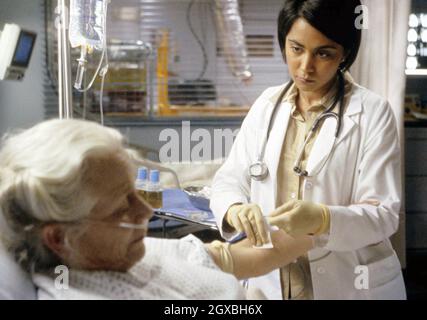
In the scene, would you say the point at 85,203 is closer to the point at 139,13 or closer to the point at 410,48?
the point at 139,13

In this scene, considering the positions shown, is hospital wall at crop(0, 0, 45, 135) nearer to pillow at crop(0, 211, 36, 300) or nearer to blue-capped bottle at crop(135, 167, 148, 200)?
blue-capped bottle at crop(135, 167, 148, 200)

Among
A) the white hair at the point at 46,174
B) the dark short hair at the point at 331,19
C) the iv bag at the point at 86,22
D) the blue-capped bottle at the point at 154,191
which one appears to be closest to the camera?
the white hair at the point at 46,174

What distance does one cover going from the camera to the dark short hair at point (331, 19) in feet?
3.48

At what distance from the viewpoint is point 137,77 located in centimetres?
154

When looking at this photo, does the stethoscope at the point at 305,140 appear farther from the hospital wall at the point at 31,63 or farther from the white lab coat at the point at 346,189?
the hospital wall at the point at 31,63

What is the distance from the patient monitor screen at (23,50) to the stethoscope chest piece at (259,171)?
646mm

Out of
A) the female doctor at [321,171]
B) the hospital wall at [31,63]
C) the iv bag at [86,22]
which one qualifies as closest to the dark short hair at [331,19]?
the female doctor at [321,171]

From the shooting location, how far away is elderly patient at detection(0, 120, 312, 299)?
0.92 metres

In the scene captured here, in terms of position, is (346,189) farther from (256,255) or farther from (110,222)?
(110,222)

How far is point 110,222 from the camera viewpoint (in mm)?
987

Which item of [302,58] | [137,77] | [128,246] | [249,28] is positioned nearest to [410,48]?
[249,28]

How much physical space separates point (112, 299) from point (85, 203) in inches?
7.2

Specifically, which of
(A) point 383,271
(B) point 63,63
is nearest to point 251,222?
(A) point 383,271

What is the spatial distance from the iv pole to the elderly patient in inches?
12.3
